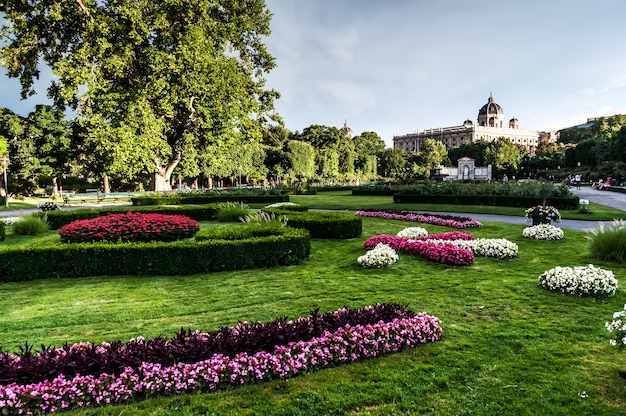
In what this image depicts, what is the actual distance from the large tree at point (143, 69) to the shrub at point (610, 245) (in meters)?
23.1

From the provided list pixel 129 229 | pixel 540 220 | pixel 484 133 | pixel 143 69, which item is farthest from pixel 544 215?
pixel 484 133

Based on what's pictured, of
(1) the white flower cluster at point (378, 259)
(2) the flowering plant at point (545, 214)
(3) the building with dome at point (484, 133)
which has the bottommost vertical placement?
(1) the white flower cluster at point (378, 259)

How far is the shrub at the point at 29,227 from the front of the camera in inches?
524

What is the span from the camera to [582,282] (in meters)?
5.97

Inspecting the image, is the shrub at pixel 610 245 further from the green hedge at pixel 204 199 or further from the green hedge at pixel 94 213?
the green hedge at pixel 204 199

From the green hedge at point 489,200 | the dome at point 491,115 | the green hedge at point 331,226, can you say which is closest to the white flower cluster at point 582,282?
the green hedge at point 331,226

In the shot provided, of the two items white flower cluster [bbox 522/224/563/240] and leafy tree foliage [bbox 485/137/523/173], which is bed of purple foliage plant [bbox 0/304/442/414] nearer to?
white flower cluster [bbox 522/224/563/240]

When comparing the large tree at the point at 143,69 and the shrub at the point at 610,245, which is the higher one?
the large tree at the point at 143,69

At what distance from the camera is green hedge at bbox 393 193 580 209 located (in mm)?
19531

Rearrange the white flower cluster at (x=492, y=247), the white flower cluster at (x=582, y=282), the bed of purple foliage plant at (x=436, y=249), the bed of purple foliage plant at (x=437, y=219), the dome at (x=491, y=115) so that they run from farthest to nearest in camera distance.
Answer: the dome at (x=491, y=115), the bed of purple foliage plant at (x=437, y=219), the white flower cluster at (x=492, y=247), the bed of purple foliage plant at (x=436, y=249), the white flower cluster at (x=582, y=282)

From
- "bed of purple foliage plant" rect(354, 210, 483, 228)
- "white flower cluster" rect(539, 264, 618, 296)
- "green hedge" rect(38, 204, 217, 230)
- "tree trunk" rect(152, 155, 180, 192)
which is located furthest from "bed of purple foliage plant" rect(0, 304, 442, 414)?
"tree trunk" rect(152, 155, 180, 192)

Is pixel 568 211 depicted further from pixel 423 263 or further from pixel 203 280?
pixel 203 280

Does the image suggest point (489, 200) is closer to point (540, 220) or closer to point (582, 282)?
point (540, 220)

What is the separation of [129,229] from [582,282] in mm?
9546
